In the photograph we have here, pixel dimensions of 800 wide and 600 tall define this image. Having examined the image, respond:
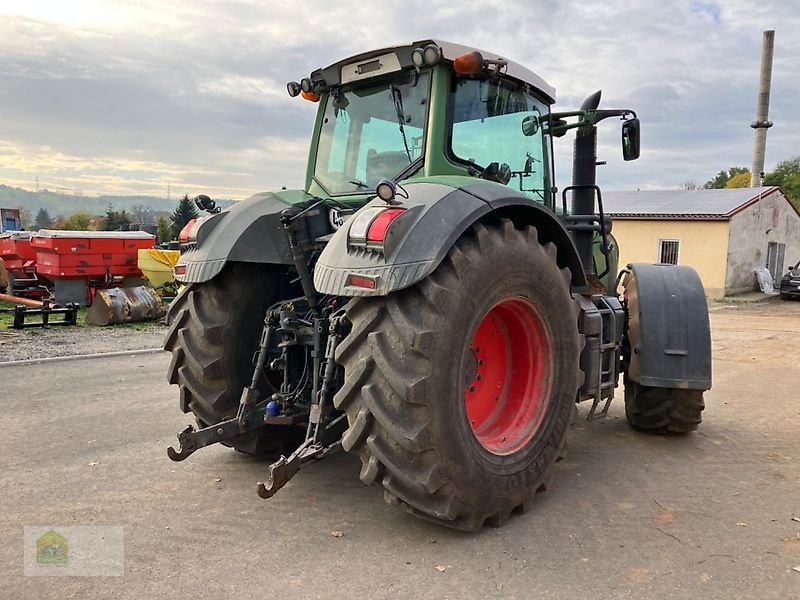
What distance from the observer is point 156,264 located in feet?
41.7

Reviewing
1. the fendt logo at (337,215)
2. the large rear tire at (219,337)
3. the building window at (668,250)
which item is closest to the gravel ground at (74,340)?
the large rear tire at (219,337)

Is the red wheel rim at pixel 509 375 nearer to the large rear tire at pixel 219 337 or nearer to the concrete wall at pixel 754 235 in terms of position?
the large rear tire at pixel 219 337

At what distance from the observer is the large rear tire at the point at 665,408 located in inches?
195

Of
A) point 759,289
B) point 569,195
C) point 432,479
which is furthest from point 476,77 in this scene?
point 759,289

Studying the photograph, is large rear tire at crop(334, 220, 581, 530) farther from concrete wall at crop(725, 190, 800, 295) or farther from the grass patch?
concrete wall at crop(725, 190, 800, 295)

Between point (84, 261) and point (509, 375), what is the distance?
10.6 metres

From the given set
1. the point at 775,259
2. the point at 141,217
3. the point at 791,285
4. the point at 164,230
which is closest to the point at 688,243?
the point at 791,285

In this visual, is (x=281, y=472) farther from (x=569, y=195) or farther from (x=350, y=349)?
(x=569, y=195)

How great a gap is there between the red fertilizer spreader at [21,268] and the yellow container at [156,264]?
2208 mm

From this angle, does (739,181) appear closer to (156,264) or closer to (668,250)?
(668,250)

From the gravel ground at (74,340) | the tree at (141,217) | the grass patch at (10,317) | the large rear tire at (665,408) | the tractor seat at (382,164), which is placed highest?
the tree at (141,217)

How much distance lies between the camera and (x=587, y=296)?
15.1ft

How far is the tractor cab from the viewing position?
381 centimetres

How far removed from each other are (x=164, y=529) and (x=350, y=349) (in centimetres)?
139
